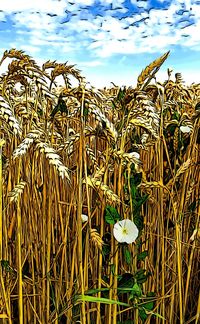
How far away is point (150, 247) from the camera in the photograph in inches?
43.7

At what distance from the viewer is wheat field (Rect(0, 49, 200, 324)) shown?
2.53 feet

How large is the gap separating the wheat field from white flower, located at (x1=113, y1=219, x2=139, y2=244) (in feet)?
0.05

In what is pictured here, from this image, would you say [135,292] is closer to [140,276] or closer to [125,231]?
[140,276]

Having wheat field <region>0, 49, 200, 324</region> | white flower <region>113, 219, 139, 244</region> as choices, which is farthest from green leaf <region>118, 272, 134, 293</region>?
white flower <region>113, 219, 139, 244</region>

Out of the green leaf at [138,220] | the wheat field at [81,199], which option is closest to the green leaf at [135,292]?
the wheat field at [81,199]

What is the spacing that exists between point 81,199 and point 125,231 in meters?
0.13

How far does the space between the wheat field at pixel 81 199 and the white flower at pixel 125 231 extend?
0.01m

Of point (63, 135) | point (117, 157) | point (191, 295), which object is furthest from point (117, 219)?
point (191, 295)

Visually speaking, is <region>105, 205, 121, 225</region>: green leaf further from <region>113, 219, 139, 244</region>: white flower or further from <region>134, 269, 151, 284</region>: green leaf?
<region>134, 269, 151, 284</region>: green leaf

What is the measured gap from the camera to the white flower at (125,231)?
0.85 metres

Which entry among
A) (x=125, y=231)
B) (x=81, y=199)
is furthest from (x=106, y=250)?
(x=81, y=199)

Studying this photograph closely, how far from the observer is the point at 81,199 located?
78 cm

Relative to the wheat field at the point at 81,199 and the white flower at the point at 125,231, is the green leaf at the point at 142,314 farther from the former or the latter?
the white flower at the point at 125,231

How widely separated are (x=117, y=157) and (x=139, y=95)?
13 cm
